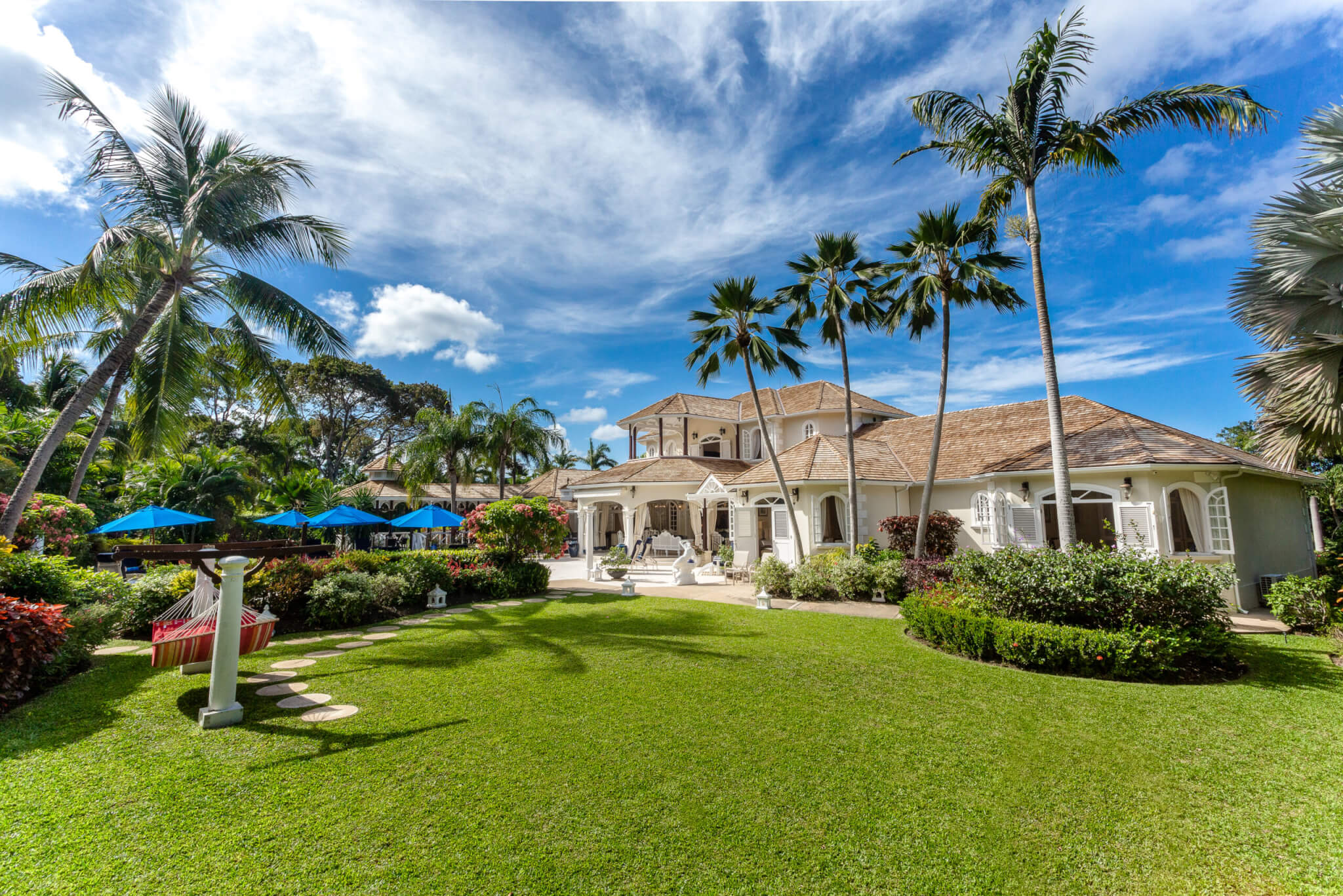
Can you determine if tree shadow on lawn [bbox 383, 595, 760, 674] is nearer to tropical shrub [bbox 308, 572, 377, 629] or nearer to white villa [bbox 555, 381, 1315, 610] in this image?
tropical shrub [bbox 308, 572, 377, 629]

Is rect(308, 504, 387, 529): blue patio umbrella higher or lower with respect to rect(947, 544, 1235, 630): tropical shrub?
higher

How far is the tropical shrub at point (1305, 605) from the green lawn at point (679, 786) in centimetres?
388

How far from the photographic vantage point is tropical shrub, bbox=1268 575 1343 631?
1028 centimetres

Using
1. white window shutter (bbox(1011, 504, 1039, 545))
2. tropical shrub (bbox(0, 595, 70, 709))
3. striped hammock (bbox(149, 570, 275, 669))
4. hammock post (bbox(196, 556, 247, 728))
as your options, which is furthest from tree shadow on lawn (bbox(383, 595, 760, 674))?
white window shutter (bbox(1011, 504, 1039, 545))

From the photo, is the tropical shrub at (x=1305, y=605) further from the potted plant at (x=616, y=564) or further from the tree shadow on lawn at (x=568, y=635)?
the potted plant at (x=616, y=564)

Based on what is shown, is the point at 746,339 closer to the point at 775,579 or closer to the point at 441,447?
the point at 775,579

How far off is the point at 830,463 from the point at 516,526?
33.7 feet

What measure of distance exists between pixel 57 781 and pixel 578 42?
40.2 feet

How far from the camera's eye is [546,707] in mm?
6262

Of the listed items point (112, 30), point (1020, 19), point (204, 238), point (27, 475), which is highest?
point (1020, 19)

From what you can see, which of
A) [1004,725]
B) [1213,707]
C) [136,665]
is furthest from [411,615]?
[1213,707]

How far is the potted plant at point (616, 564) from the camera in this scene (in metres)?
19.0

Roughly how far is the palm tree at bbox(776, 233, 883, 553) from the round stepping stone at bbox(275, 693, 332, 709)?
508 inches

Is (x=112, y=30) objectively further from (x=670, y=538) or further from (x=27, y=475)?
(x=670, y=538)
